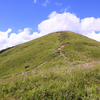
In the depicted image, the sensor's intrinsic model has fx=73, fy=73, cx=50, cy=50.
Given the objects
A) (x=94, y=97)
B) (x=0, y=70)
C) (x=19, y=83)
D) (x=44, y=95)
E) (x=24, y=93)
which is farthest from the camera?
(x=0, y=70)

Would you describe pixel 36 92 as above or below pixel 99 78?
above

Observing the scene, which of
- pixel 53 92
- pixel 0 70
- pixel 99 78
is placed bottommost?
pixel 0 70

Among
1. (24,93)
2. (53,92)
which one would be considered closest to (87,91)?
(53,92)

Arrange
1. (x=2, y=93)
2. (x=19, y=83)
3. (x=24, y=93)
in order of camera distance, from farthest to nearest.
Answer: (x=19, y=83), (x=2, y=93), (x=24, y=93)

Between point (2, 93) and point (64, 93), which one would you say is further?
point (2, 93)

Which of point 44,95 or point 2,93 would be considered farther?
point 2,93

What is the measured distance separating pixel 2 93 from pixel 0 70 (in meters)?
45.4

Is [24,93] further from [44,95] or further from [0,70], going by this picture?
[0,70]

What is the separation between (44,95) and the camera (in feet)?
11.3

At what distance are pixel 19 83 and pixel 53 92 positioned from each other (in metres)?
2.52

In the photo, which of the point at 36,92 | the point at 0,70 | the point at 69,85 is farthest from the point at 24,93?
the point at 0,70

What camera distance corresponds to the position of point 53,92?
3584 millimetres

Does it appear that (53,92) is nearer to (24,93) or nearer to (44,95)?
(44,95)

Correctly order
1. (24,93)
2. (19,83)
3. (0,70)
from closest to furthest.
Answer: (24,93)
(19,83)
(0,70)
